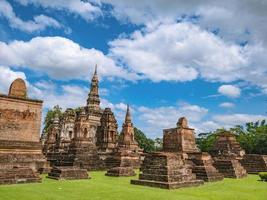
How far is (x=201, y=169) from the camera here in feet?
63.6

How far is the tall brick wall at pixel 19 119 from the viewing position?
18.2 m

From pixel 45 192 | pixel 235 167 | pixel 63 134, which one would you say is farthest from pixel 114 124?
pixel 45 192

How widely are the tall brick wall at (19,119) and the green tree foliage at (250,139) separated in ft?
97.7

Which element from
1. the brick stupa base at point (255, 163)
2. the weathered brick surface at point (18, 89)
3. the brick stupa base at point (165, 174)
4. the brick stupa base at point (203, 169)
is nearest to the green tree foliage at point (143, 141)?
the brick stupa base at point (255, 163)

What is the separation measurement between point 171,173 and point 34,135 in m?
9.76

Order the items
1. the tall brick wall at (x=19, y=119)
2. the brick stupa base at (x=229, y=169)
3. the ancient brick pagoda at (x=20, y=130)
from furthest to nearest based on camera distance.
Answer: the brick stupa base at (x=229, y=169), the tall brick wall at (x=19, y=119), the ancient brick pagoda at (x=20, y=130)

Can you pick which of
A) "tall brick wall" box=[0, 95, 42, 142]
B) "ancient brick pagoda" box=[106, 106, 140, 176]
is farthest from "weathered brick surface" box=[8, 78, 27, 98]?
"ancient brick pagoda" box=[106, 106, 140, 176]

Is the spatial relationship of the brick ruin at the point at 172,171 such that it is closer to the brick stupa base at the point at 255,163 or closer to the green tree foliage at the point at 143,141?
the brick stupa base at the point at 255,163

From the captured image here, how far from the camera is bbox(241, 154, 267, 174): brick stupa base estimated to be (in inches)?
1091

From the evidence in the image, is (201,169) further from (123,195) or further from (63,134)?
(63,134)

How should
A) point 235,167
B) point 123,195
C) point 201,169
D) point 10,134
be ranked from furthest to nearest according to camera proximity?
point 235,167 < point 201,169 < point 10,134 < point 123,195

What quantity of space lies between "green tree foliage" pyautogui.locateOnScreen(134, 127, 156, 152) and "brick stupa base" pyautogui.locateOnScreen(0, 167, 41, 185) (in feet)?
199

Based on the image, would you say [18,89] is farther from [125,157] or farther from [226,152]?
[226,152]

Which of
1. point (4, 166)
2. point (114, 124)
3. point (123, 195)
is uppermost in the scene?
point (114, 124)
